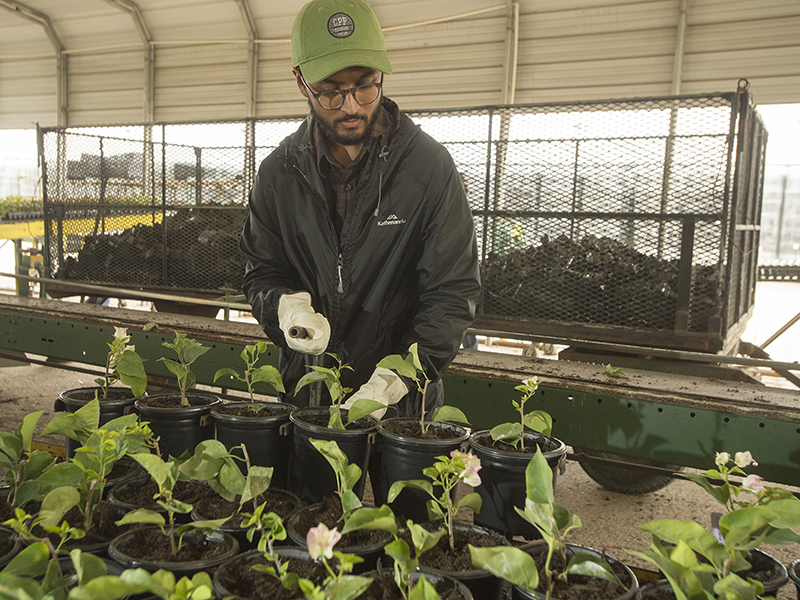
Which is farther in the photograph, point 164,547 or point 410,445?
point 410,445

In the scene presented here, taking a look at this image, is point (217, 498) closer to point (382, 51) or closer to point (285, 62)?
point (382, 51)

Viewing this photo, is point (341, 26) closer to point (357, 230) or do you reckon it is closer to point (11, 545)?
point (357, 230)

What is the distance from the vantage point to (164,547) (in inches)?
36.7

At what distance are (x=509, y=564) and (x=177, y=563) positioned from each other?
0.49 meters

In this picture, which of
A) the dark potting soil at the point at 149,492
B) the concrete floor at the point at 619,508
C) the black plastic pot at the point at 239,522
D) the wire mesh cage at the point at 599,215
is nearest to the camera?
the black plastic pot at the point at 239,522

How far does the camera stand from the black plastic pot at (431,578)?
31.5 inches

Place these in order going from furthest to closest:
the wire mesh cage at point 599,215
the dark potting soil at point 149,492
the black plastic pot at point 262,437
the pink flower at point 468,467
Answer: the wire mesh cage at point 599,215 → the black plastic pot at point 262,437 → the dark potting soil at point 149,492 → the pink flower at point 468,467

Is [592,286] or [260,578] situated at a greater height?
[592,286]

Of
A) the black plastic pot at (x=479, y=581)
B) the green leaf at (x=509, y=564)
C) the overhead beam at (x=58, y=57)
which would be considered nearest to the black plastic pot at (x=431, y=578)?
the black plastic pot at (x=479, y=581)

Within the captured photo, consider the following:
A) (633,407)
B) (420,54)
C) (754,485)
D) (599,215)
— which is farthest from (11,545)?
(420,54)

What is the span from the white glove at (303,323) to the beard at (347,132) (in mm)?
433

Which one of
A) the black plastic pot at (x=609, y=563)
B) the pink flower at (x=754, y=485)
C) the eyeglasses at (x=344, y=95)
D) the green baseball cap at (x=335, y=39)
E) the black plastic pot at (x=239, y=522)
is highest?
the green baseball cap at (x=335, y=39)

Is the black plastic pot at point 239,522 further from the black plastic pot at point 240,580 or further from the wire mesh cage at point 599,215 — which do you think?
the wire mesh cage at point 599,215

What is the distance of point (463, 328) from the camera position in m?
1.49
